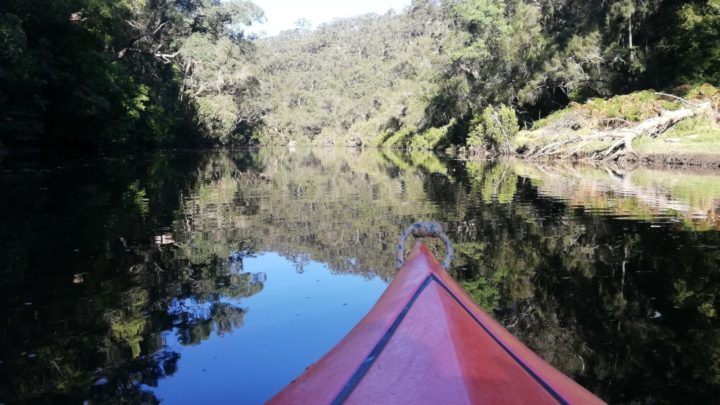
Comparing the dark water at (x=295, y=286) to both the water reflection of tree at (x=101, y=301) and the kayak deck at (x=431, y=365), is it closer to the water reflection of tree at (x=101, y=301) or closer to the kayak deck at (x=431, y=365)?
the water reflection of tree at (x=101, y=301)

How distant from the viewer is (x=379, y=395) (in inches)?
77.9

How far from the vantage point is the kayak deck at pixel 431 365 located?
1932mm

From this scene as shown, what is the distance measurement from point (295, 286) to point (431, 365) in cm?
412

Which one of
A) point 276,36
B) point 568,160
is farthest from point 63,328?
point 276,36

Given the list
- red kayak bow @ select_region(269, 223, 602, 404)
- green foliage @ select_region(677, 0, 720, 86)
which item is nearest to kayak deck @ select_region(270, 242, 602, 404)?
red kayak bow @ select_region(269, 223, 602, 404)

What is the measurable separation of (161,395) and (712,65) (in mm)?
26130

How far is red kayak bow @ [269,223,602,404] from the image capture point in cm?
193

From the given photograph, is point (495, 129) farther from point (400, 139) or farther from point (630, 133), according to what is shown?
point (400, 139)

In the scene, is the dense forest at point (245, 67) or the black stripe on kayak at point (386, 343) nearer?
the black stripe on kayak at point (386, 343)

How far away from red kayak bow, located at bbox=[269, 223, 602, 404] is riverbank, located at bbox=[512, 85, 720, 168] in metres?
18.5

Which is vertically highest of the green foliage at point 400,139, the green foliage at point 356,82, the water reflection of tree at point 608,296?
the green foliage at point 356,82

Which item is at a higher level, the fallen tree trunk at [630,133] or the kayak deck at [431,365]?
the fallen tree trunk at [630,133]

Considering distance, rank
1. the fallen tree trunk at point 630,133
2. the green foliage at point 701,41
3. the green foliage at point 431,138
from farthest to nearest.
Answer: the green foliage at point 431,138 < the green foliage at point 701,41 < the fallen tree trunk at point 630,133

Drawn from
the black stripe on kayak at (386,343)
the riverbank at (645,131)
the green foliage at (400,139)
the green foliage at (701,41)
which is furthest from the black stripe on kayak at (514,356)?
the green foliage at (400,139)
